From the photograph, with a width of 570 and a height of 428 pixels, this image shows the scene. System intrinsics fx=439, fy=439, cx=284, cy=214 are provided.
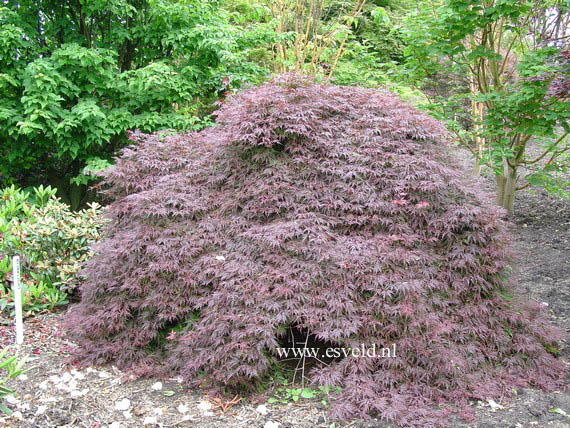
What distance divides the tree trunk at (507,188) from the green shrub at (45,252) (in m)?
5.17

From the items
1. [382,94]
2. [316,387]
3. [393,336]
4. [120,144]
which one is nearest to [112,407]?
[316,387]

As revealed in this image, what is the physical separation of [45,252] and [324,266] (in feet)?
9.00

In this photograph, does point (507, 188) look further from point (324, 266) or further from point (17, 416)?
point (17, 416)

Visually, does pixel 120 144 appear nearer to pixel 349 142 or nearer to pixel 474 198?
pixel 349 142

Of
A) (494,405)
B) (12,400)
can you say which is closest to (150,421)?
(12,400)

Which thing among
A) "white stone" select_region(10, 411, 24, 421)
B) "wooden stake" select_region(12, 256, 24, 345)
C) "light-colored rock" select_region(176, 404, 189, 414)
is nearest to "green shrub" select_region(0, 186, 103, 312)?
"wooden stake" select_region(12, 256, 24, 345)

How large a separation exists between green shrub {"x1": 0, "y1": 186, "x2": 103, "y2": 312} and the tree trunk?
5.17m

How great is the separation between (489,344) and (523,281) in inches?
68.6

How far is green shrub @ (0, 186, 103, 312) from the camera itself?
3.89m

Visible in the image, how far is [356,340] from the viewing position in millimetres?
2678

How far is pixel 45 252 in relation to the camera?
404 centimetres

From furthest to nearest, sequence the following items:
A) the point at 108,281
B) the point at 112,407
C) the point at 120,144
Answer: the point at 120,144, the point at 108,281, the point at 112,407

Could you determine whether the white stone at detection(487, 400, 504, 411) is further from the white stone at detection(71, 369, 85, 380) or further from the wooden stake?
the wooden stake

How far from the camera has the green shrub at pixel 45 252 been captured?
3893 mm
